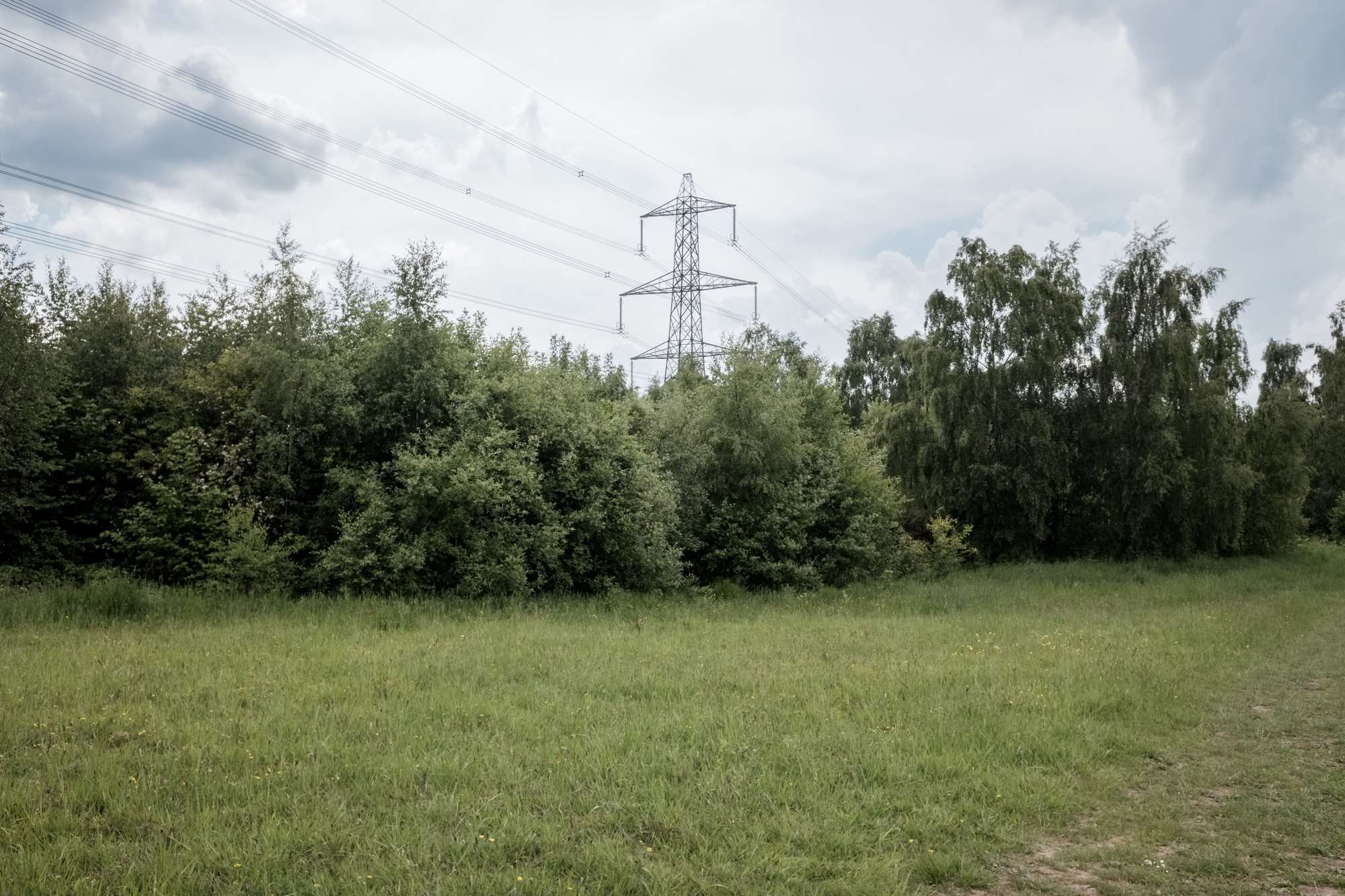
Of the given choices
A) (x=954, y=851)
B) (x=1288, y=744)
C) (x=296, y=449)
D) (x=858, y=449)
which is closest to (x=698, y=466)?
(x=858, y=449)

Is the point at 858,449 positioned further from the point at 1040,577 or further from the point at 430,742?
the point at 430,742

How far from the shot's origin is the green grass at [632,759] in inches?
204

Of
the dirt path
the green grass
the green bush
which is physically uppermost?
the green bush

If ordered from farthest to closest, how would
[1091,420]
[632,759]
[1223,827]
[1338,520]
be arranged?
[1338,520]
[1091,420]
[632,759]
[1223,827]

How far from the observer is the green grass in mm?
5184

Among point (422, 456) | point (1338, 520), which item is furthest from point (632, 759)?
point (1338, 520)

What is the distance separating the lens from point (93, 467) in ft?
58.7

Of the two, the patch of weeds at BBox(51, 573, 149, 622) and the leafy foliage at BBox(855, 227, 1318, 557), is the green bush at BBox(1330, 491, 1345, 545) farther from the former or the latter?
the patch of weeds at BBox(51, 573, 149, 622)

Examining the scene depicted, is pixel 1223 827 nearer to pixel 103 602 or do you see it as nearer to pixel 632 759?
pixel 632 759

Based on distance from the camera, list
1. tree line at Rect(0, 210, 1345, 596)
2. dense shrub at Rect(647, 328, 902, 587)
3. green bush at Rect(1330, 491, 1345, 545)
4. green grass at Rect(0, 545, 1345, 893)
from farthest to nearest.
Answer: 1. green bush at Rect(1330, 491, 1345, 545)
2. dense shrub at Rect(647, 328, 902, 587)
3. tree line at Rect(0, 210, 1345, 596)
4. green grass at Rect(0, 545, 1345, 893)

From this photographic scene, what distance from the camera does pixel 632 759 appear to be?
7.02 meters

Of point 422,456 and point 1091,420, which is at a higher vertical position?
point 1091,420

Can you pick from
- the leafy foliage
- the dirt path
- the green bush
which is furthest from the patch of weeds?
the green bush

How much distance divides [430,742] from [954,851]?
14.3 ft
